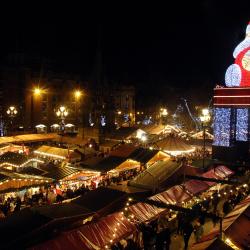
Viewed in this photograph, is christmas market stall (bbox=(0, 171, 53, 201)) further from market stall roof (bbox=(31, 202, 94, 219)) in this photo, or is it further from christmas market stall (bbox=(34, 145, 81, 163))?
christmas market stall (bbox=(34, 145, 81, 163))

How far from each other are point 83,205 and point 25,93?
33530 millimetres

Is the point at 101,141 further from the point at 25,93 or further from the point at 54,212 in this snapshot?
the point at 54,212

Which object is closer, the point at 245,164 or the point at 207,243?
the point at 207,243

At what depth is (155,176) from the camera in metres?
15.4

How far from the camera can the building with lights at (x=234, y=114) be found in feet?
80.4

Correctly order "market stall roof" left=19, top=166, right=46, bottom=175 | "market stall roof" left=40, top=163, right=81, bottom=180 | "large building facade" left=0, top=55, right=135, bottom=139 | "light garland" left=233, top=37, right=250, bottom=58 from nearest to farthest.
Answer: "market stall roof" left=40, top=163, right=81, bottom=180 → "market stall roof" left=19, top=166, right=46, bottom=175 → "light garland" left=233, top=37, right=250, bottom=58 → "large building facade" left=0, top=55, right=135, bottom=139

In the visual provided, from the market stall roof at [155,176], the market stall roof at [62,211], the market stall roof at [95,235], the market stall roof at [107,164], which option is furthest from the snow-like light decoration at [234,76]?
the market stall roof at [62,211]

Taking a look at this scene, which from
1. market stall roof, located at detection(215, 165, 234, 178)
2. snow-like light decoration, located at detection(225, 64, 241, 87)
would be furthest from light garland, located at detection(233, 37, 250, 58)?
market stall roof, located at detection(215, 165, 234, 178)

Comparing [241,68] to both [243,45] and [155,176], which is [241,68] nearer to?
[243,45]

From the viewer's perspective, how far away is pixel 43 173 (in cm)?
1670

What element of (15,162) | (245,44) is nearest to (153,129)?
(245,44)

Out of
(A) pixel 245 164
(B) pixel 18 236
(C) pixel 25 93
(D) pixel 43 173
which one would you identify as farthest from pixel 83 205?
(C) pixel 25 93

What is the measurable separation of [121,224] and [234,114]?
56.3 feet

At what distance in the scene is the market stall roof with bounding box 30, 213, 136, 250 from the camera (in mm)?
8719
